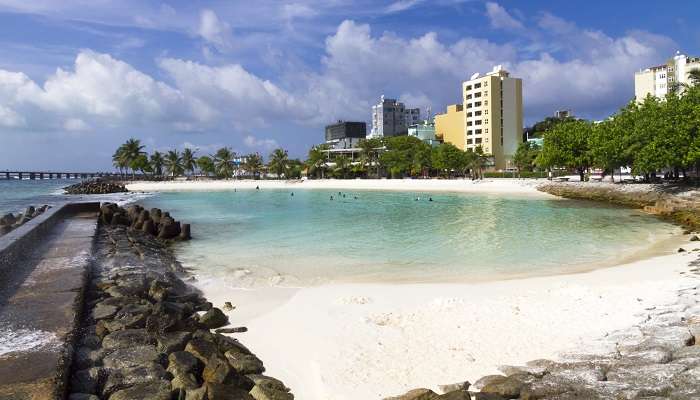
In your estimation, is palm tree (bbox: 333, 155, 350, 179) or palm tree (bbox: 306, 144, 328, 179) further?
palm tree (bbox: 306, 144, 328, 179)

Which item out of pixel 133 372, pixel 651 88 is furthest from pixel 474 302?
pixel 651 88

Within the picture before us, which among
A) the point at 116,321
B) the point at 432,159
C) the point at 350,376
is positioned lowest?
the point at 350,376

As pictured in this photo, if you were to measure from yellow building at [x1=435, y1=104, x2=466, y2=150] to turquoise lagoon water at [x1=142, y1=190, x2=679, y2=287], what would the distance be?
92822 millimetres

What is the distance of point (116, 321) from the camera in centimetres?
904

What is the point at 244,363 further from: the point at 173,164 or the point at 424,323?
the point at 173,164

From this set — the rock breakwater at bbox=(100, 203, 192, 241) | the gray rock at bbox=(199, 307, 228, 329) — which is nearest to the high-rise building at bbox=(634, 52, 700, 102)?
the rock breakwater at bbox=(100, 203, 192, 241)

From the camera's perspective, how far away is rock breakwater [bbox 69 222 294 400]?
6.44 metres

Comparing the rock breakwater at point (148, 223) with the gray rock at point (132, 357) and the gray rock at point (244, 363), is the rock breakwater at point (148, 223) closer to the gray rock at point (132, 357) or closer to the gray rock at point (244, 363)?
the gray rock at point (132, 357)

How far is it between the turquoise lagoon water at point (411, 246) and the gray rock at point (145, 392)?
7781 millimetres

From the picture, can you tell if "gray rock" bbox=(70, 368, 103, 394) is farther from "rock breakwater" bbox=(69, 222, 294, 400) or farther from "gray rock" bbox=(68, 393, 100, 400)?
"gray rock" bbox=(68, 393, 100, 400)

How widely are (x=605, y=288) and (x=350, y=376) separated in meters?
7.94

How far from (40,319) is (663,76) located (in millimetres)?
135018

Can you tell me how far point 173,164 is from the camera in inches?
5541

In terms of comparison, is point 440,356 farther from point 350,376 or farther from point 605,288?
point 605,288
